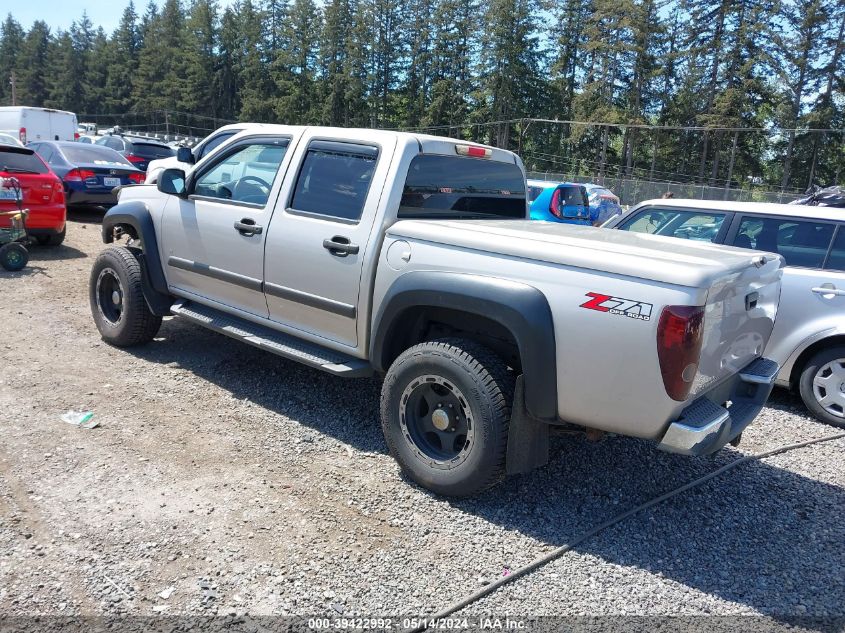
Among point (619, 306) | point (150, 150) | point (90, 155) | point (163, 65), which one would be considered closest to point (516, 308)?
point (619, 306)

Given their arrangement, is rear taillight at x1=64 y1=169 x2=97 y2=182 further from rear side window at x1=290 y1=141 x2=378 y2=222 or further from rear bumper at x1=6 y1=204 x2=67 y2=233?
rear side window at x1=290 y1=141 x2=378 y2=222

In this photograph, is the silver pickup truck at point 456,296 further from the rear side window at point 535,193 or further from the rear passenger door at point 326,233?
the rear side window at point 535,193

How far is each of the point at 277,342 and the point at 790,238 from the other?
4.34 m

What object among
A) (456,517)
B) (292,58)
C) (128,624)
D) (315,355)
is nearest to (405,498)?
(456,517)

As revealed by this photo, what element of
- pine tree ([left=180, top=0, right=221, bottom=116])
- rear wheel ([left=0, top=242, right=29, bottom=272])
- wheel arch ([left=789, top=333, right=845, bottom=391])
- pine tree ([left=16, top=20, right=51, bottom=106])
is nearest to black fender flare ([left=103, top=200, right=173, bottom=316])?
rear wheel ([left=0, top=242, right=29, bottom=272])

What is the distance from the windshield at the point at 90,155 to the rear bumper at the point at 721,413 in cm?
1251

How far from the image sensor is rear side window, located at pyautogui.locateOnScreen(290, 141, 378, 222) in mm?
4027

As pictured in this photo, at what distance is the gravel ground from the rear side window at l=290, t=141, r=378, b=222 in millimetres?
1482

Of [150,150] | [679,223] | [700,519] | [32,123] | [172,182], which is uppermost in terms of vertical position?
[32,123]

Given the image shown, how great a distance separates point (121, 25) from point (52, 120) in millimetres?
80269

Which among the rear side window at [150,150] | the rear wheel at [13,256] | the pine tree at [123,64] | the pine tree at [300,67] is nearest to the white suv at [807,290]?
the rear wheel at [13,256]

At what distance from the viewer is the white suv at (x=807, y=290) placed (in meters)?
Answer: 5.15

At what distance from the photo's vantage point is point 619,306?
9.39 feet

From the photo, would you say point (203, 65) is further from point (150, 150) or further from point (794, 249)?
point (794, 249)
